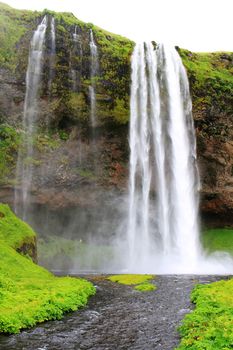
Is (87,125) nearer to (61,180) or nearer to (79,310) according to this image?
(61,180)

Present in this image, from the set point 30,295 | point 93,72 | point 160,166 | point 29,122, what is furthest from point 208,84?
point 30,295

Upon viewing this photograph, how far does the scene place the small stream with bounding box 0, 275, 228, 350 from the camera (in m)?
12.3

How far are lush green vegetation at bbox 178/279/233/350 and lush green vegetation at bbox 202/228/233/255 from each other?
29.4 m

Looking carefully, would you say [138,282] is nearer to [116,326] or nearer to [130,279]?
[130,279]

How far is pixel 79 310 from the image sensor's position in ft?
55.8

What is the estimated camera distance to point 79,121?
149ft

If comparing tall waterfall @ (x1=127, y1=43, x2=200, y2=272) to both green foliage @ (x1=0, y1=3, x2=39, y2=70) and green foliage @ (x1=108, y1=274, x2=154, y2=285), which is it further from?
green foliage @ (x1=0, y1=3, x2=39, y2=70)

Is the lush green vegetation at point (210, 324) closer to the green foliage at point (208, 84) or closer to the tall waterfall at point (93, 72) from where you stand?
the tall waterfall at point (93, 72)

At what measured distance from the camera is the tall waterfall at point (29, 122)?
142 feet

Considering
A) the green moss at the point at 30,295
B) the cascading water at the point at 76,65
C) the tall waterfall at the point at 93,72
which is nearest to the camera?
the green moss at the point at 30,295

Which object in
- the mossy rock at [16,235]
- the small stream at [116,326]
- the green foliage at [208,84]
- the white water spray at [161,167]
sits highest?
the green foliage at [208,84]

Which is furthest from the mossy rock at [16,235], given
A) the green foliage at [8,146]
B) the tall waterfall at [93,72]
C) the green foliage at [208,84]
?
the green foliage at [208,84]

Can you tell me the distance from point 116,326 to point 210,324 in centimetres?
355

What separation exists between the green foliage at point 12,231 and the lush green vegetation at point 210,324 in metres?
13.6
